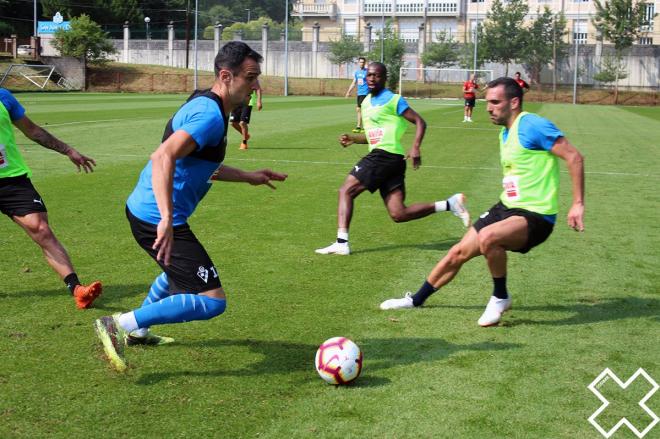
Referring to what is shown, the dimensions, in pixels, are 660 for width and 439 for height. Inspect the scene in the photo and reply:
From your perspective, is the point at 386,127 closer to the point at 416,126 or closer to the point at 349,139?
the point at 416,126

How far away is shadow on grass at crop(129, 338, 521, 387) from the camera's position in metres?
5.39

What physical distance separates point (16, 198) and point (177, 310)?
271cm

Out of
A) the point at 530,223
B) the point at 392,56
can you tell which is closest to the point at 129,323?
the point at 530,223

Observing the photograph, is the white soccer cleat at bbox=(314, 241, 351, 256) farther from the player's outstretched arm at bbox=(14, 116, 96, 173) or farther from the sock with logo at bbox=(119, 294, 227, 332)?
the sock with logo at bbox=(119, 294, 227, 332)

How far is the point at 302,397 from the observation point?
5.05 meters

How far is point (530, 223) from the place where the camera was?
644 cm

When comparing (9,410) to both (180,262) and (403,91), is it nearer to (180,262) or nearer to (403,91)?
(180,262)

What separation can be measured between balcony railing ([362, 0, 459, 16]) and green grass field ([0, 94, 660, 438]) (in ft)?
282

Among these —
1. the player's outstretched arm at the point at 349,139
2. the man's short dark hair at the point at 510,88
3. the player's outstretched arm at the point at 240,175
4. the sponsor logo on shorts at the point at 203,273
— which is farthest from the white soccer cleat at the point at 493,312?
the player's outstretched arm at the point at 349,139

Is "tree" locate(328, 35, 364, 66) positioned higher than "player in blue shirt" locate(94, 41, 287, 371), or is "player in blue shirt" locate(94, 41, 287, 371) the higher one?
"tree" locate(328, 35, 364, 66)

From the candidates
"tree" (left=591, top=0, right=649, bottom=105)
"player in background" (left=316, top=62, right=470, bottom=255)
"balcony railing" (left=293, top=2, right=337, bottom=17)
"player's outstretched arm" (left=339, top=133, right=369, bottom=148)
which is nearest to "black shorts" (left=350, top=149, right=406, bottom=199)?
"player in background" (left=316, top=62, right=470, bottom=255)

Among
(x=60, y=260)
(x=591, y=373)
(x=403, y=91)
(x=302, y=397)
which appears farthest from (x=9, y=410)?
(x=403, y=91)

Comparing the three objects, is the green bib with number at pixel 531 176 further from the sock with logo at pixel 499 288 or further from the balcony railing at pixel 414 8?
the balcony railing at pixel 414 8

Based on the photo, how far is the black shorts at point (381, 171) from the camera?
31.0 feet
